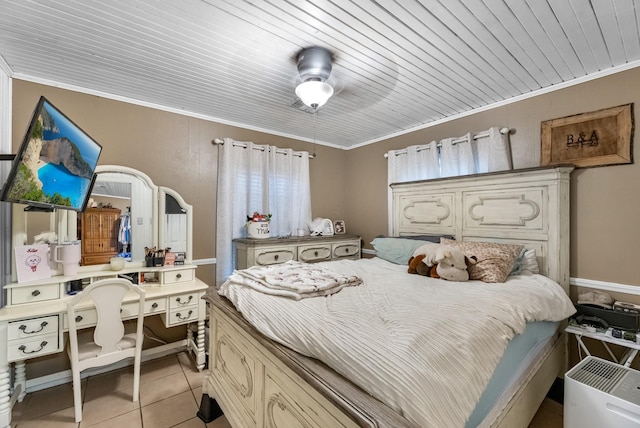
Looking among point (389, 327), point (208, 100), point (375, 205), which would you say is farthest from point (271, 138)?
point (389, 327)

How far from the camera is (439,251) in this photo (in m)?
2.12

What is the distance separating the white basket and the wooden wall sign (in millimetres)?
2803

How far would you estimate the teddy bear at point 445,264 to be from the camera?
203 centimetres

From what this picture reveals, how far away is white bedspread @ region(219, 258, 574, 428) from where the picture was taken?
829 mm

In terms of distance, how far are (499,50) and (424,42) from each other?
55 centimetres

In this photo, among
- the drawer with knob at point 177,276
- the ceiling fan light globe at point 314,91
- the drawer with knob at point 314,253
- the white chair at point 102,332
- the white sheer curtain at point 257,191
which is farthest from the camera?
the drawer with knob at point 314,253

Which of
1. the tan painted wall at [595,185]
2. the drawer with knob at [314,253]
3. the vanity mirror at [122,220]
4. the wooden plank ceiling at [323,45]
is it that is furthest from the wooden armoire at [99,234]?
the tan painted wall at [595,185]

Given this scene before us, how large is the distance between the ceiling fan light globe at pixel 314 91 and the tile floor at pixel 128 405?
234 cm

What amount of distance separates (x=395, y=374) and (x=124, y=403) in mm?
2259

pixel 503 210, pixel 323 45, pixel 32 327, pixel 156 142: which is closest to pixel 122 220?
pixel 156 142

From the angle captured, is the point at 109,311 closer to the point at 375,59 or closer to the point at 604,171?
the point at 375,59

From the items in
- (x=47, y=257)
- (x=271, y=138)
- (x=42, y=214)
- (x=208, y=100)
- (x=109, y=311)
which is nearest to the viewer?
(x=109, y=311)

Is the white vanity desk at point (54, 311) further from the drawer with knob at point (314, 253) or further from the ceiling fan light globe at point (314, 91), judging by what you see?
the ceiling fan light globe at point (314, 91)

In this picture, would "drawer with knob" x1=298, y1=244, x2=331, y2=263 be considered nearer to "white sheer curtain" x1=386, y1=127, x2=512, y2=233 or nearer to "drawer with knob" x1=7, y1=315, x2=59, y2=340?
"white sheer curtain" x1=386, y1=127, x2=512, y2=233
